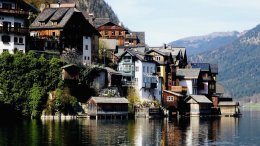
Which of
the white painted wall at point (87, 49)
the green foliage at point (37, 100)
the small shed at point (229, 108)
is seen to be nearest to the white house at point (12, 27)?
the green foliage at point (37, 100)

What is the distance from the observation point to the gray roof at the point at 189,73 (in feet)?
562

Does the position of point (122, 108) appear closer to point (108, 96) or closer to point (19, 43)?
point (108, 96)

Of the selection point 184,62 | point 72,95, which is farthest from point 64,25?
point 184,62

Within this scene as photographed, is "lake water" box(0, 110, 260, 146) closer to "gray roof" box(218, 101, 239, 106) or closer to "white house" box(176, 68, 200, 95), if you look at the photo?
"white house" box(176, 68, 200, 95)

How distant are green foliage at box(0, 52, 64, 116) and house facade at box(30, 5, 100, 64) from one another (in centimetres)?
809

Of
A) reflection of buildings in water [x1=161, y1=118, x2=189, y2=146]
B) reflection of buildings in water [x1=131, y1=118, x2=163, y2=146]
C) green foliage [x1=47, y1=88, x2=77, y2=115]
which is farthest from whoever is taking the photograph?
green foliage [x1=47, y1=88, x2=77, y2=115]

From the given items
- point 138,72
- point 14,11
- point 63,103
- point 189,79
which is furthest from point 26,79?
point 189,79

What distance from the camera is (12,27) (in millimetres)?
125375

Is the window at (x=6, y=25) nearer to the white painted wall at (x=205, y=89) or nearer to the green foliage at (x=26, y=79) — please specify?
the green foliage at (x=26, y=79)

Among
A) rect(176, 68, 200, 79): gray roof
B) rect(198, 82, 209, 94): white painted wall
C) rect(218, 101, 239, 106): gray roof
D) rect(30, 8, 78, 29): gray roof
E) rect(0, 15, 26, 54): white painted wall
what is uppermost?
rect(30, 8, 78, 29): gray roof

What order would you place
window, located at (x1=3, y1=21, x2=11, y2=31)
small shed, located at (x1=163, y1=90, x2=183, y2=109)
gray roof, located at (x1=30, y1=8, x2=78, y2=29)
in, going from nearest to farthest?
window, located at (x1=3, y1=21, x2=11, y2=31)
gray roof, located at (x1=30, y1=8, x2=78, y2=29)
small shed, located at (x1=163, y1=90, x2=183, y2=109)

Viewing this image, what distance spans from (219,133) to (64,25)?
48219 millimetres

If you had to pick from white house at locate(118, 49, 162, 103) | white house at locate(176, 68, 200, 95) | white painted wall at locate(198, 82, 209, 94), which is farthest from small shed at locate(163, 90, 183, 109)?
white painted wall at locate(198, 82, 209, 94)

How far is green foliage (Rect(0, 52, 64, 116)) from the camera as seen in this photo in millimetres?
120062
